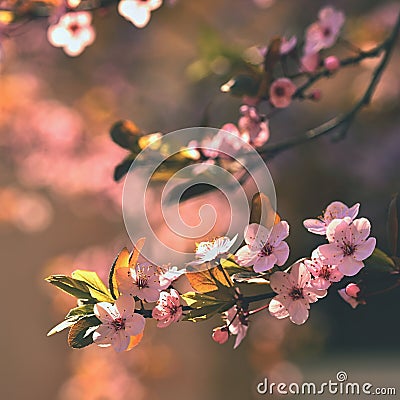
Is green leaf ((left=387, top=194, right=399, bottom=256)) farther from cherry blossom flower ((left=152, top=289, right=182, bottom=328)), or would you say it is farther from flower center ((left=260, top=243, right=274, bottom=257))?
cherry blossom flower ((left=152, top=289, right=182, bottom=328))

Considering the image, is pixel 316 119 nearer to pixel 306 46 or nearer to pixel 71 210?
pixel 71 210

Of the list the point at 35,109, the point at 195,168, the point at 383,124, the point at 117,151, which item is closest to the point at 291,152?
the point at 383,124

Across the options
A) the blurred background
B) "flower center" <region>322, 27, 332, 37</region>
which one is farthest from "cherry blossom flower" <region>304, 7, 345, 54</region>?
the blurred background

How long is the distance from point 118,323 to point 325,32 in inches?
28.6

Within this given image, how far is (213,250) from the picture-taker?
33.2 inches

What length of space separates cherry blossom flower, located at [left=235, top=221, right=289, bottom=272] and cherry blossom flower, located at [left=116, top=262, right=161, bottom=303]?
0.09m

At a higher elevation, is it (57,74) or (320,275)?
(57,74)

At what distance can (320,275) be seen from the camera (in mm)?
804

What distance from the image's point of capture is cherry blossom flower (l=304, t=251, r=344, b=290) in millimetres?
801

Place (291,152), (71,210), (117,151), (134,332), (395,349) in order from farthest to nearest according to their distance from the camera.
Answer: (395,349) < (71,210) < (291,152) < (117,151) < (134,332)

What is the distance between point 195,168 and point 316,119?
1692 millimetres

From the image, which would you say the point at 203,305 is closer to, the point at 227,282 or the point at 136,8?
the point at 227,282

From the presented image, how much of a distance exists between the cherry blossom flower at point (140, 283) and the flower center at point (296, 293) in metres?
0.14

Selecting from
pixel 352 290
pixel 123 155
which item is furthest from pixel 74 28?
pixel 123 155
